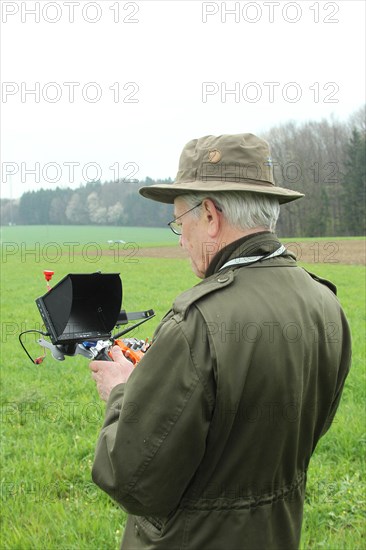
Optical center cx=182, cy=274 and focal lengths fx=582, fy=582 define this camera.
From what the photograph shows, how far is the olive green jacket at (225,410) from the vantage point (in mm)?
1742

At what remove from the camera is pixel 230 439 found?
1.89m

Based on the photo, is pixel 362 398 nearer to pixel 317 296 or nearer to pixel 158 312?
pixel 317 296

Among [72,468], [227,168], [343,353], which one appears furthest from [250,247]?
[72,468]

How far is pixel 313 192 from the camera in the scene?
61.5 meters

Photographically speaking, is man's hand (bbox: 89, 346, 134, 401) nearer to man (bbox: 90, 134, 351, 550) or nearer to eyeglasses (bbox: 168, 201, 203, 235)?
man (bbox: 90, 134, 351, 550)

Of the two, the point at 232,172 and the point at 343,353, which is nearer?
the point at 232,172

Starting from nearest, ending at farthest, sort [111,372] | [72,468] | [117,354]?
[111,372] → [117,354] → [72,468]

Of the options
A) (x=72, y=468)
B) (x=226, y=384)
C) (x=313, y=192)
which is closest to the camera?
(x=226, y=384)

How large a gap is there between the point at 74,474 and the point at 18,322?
26.6 feet

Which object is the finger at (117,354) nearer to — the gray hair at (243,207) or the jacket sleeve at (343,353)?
the gray hair at (243,207)

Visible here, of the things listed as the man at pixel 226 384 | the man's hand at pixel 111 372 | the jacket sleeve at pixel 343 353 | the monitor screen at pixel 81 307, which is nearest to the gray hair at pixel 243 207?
the man at pixel 226 384

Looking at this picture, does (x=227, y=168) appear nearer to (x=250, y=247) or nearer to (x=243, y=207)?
(x=243, y=207)

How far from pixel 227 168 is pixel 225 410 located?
80 cm

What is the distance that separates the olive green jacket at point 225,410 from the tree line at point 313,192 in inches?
1904
